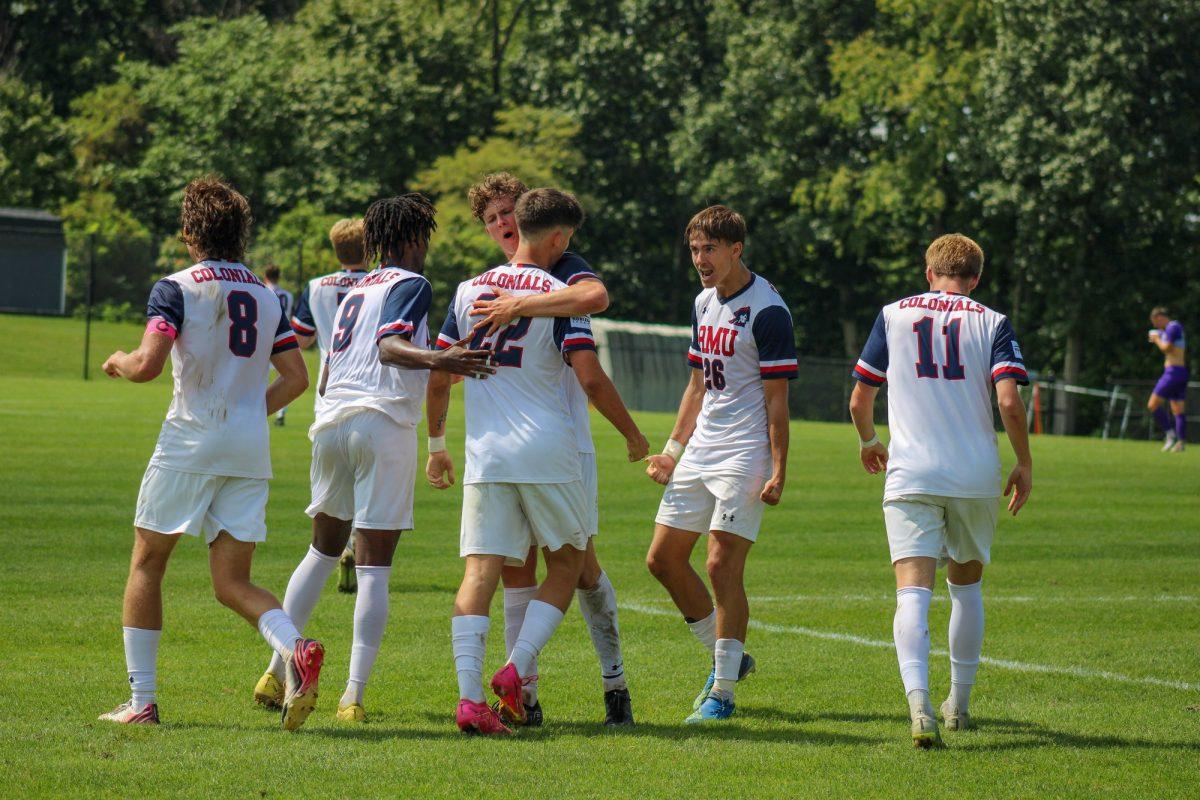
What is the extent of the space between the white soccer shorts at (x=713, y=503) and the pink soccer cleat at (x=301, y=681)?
6.13 feet

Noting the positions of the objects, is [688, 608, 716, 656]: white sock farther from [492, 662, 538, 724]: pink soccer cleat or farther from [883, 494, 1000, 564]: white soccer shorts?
[492, 662, 538, 724]: pink soccer cleat

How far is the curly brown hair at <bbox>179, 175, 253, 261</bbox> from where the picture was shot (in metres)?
6.39

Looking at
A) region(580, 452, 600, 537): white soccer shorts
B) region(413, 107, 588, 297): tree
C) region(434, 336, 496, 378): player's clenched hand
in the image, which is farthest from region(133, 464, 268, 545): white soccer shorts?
region(413, 107, 588, 297): tree

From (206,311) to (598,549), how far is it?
6.87m

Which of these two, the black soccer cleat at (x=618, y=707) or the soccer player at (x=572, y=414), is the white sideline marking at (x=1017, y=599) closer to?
A: the soccer player at (x=572, y=414)

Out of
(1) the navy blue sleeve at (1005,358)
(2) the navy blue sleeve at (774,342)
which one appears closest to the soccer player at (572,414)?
(2) the navy blue sleeve at (774,342)

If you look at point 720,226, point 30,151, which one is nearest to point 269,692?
point 720,226

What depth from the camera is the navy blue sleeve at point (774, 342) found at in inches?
271

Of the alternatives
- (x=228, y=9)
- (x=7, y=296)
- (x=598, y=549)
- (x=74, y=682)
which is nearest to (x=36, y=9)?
(x=228, y=9)

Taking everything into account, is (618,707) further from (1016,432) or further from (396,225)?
(396,225)

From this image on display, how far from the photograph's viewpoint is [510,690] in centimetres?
619

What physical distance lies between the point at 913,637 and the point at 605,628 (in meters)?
1.31

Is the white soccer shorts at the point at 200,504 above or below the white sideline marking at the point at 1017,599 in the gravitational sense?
above

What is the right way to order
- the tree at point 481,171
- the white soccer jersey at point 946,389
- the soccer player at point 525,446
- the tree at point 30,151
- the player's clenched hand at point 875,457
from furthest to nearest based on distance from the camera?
the tree at point 30,151
the tree at point 481,171
the player's clenched hand at point 875,457
the white soccer jersey at point 946,389
the soccer player at point 525,446
